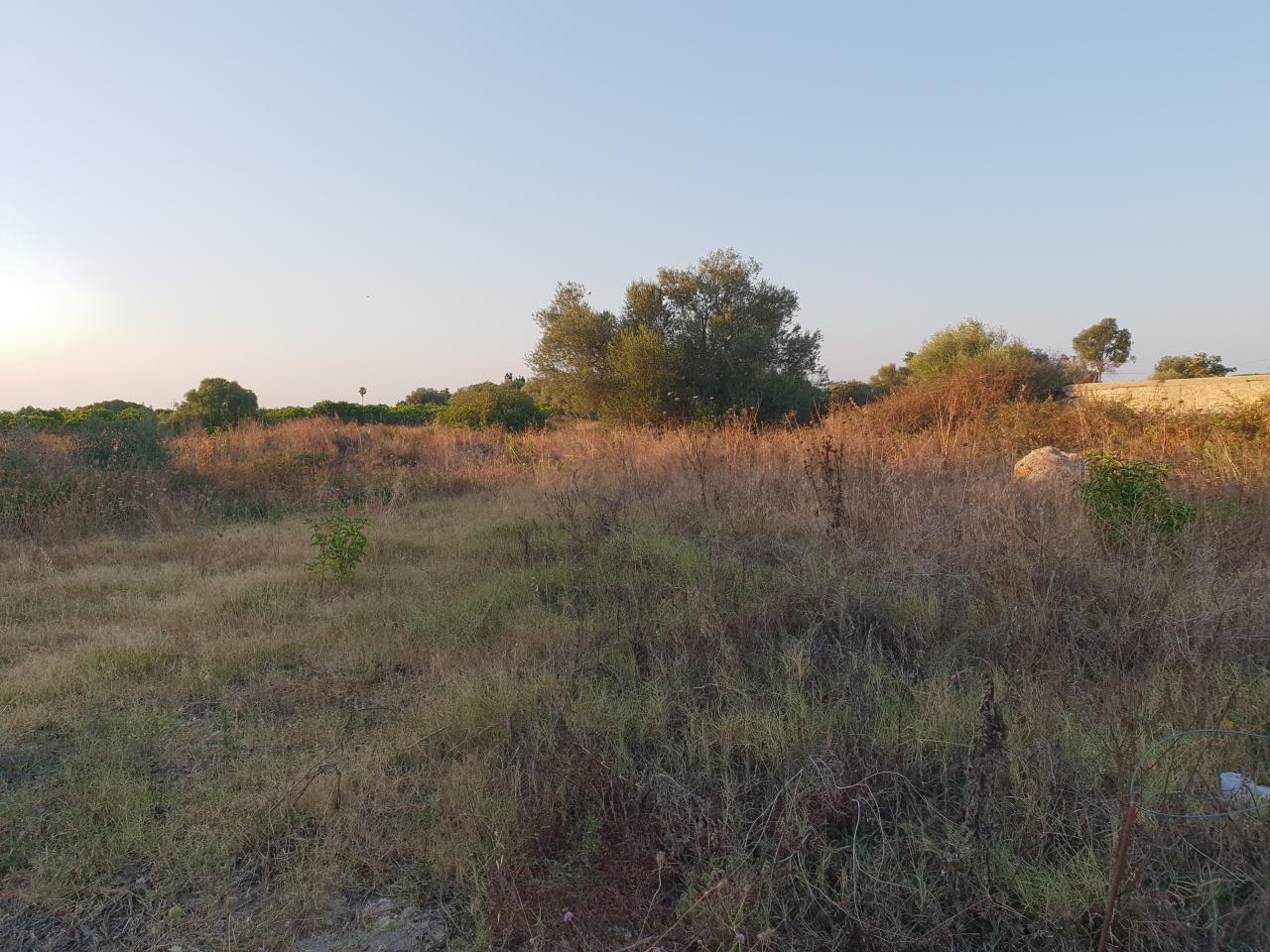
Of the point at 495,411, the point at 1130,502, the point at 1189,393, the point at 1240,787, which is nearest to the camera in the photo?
the point at 1240,787

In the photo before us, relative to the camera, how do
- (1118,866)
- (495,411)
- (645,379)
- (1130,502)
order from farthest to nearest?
(495,411) < (645,379) < (1130,502) < (1118,866)

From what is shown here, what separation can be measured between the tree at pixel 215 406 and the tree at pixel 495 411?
5158 millimetres

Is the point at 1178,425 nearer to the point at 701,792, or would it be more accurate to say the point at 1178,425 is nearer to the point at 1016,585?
the point at 1016,585

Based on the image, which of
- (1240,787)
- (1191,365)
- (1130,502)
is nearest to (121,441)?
(1130,502)

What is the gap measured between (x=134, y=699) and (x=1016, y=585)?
5131mm

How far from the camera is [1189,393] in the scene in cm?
1481

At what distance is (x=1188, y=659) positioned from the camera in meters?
3.44

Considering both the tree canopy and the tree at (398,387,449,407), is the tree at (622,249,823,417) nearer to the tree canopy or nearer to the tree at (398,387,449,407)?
the tree canopy

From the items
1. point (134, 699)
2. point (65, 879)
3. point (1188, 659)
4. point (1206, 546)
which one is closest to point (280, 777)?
point (65, 879)

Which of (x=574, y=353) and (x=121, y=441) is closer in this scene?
(x=121, y=441)

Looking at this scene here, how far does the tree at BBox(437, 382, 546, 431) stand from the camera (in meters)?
20.6

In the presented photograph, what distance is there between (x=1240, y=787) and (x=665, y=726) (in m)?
2.06

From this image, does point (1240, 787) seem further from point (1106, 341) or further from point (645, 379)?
point (1106, 341)

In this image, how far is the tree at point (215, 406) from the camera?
18438 millimetres
